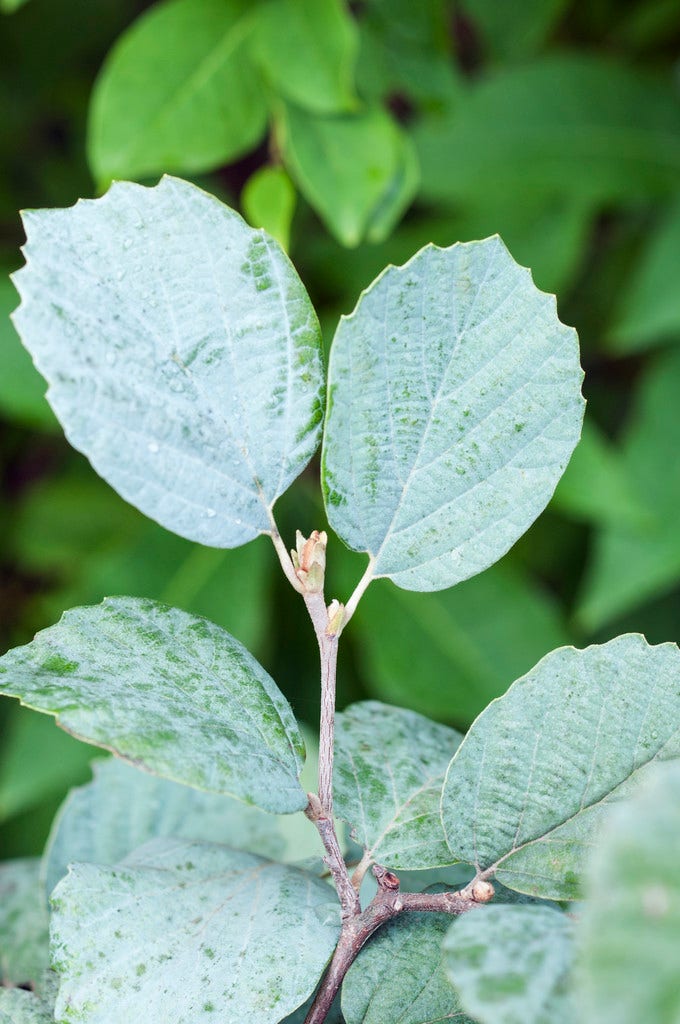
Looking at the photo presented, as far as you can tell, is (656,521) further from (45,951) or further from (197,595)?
(45,951)

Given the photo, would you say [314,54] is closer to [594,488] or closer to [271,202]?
[271,202]

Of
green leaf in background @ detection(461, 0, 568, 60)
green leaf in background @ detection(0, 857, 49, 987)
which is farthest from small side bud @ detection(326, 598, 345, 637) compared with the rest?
green leaf in background @ detection(461, 0, 568, 60)

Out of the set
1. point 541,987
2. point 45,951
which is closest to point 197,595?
point 45,951

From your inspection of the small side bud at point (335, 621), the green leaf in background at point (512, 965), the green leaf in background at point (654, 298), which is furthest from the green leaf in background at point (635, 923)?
the green leaf in background at point (654, 298)

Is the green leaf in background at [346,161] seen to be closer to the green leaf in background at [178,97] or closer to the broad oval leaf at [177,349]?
the green leaf in background at [178,97]

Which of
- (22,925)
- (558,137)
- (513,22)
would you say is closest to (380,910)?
(22,925)
